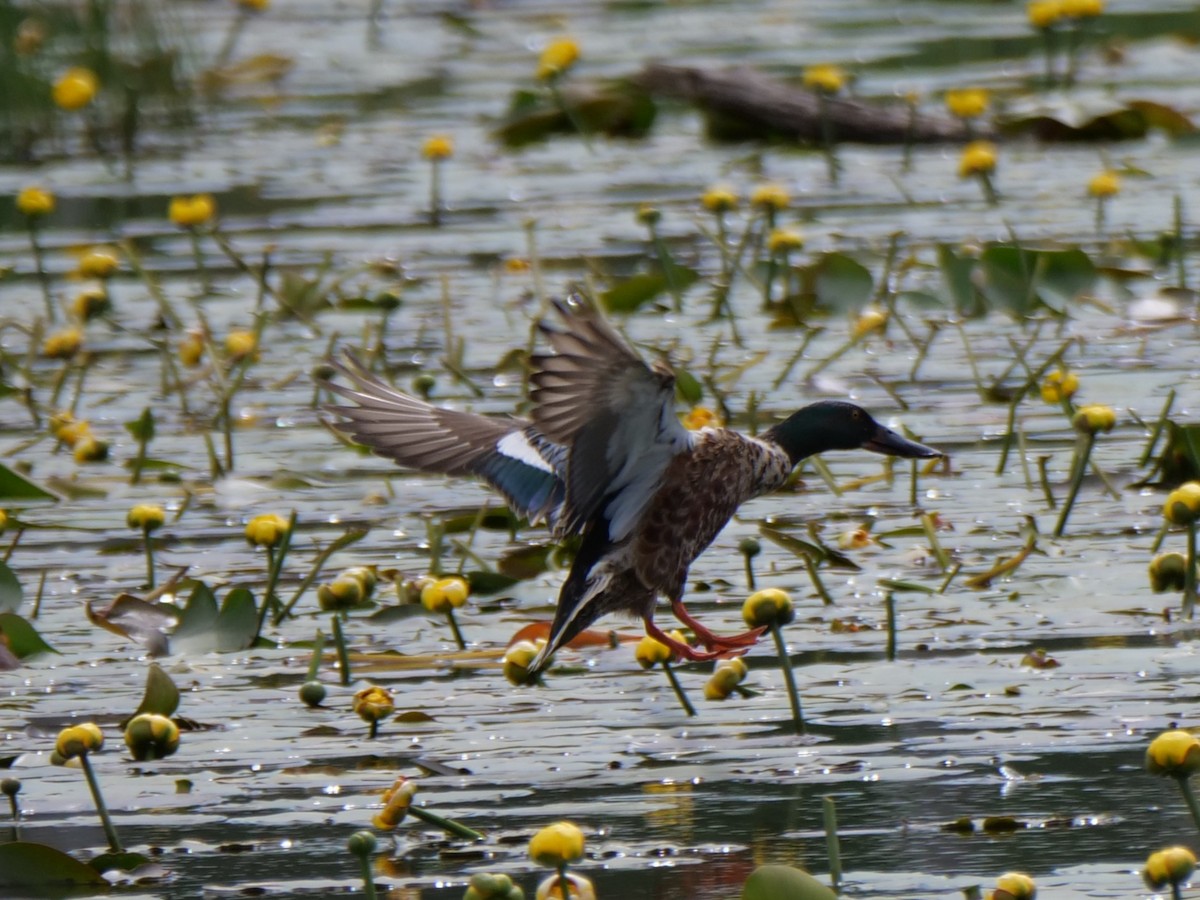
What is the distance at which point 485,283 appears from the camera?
7656 mm

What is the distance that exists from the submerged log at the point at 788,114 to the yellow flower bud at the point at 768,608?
19.5 ft

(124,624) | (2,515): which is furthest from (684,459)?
(2,515)

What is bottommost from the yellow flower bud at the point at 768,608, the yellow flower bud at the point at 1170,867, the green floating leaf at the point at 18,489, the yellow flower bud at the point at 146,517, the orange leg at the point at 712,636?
the green floating leaf at the point at 18,489

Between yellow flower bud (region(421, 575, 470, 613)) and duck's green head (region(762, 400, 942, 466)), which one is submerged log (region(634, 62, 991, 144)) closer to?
duck's green head (region(762, 400, 942, 466))

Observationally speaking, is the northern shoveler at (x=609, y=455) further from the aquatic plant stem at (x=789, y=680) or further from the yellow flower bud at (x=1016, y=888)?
the yellow flower bud at (x=1016, y=888)

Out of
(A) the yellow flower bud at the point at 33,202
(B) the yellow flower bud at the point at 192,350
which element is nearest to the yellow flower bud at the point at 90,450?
(B) the yellow flower bud at the point at 192,350

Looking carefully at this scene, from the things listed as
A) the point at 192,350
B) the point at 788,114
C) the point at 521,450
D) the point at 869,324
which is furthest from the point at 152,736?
the point at 788,114

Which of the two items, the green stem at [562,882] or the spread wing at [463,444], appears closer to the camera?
the green stem at [562,882]

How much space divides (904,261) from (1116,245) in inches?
27.2

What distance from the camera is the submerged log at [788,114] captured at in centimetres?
960

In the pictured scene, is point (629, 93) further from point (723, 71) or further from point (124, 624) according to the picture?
point (124, 624)

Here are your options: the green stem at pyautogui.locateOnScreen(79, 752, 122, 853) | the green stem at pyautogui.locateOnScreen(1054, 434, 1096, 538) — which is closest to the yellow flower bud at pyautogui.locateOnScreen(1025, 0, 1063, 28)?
the green stem at pyautogui.locateOnScreen(1054, 434, 1096, 538)

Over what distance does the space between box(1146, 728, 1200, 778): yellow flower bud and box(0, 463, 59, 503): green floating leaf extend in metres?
3.04

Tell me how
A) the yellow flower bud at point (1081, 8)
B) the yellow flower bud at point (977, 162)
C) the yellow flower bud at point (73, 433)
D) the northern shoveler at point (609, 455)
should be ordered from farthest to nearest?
the yellow flower bud at point (1081, 8), the yellow flower bud at point (977, 162), the yellow flower bud at point (73, 433), the northern shoveler at point (609, 455)
